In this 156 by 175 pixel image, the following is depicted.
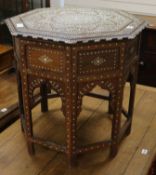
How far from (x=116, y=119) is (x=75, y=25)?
17.5 inches

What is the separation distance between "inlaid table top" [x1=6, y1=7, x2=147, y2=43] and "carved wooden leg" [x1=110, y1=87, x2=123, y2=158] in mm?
254

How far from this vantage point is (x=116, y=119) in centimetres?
135

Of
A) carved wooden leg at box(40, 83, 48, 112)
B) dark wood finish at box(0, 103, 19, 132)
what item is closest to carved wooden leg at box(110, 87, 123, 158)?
carved wooden leg at box(40, 83, 48, 112)

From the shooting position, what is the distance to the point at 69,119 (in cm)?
128

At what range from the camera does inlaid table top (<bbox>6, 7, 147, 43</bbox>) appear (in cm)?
116

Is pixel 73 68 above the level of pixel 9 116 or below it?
above

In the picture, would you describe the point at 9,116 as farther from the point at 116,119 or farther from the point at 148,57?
the point at 148,57

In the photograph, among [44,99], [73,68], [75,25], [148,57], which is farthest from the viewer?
[148,57]

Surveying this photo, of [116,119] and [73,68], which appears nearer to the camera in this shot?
[73,68]

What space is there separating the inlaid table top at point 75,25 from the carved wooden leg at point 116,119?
0.25 m

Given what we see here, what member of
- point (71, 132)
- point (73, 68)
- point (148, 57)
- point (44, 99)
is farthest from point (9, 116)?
point (148, 57)

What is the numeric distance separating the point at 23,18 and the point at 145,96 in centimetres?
100

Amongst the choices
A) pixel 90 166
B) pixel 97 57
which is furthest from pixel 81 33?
pixel 90 166

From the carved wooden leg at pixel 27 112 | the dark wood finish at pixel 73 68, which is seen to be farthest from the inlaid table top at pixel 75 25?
the carved wooden leg at pixel 27 112
